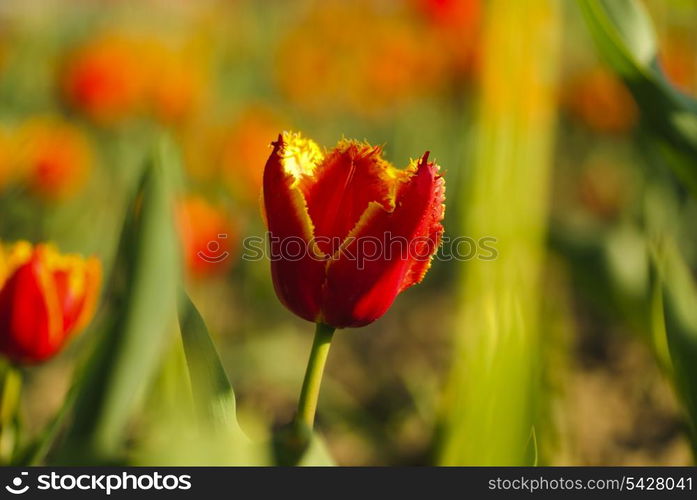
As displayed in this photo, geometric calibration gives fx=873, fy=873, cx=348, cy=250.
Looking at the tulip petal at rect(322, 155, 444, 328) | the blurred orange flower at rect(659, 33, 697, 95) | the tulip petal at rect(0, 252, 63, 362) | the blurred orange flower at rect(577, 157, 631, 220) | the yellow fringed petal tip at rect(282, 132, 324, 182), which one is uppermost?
the yellow fringed petal tip at rect(282, 132, 324, 182)

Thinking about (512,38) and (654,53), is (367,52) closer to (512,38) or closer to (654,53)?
(654,53)

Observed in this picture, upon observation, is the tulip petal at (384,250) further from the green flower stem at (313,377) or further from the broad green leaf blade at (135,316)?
the broad green leaf blade at (135,316)

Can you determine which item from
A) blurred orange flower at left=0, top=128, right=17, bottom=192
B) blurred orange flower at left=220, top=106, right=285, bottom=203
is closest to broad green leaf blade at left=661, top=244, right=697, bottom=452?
blurred orange flower at left=0, top=128, right=17, bottom=192

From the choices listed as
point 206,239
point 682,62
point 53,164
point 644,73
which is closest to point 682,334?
point 644,73

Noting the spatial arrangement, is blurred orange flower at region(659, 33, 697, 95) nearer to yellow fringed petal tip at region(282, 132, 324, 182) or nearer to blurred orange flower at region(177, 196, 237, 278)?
blurred orange flower at region(177, 196, 237, 278)

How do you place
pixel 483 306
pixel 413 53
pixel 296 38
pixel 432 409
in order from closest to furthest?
pixel 483 306
pixel 432 409
pixel 413 53
pixel 296 38

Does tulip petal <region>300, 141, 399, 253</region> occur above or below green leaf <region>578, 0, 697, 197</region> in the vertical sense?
above

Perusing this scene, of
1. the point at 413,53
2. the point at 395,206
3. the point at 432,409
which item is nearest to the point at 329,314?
the point at 395,206
